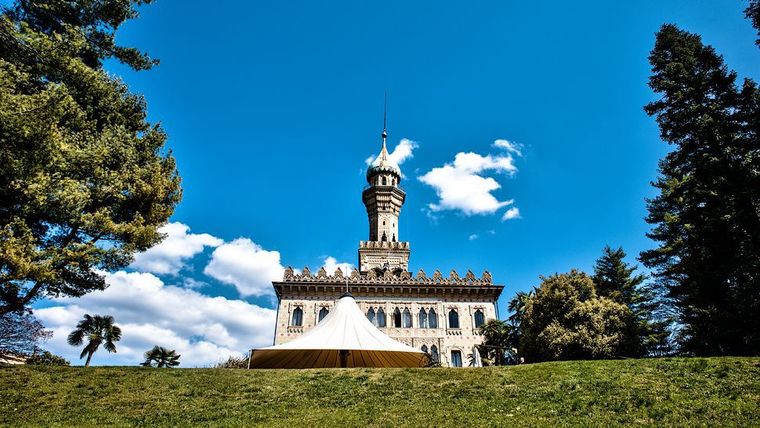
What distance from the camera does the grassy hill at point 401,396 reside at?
8.51 m

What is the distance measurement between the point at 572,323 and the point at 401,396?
16.0 m

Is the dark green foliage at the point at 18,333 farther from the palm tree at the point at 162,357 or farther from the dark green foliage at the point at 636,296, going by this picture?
the dark green foliage at the point at 636,296

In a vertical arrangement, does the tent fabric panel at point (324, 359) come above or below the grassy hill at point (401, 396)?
above

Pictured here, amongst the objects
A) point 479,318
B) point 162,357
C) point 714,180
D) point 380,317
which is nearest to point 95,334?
point 162,357

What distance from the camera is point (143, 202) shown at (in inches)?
619

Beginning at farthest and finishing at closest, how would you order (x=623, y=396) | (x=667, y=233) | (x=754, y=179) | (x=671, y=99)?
(x=667, y=233)
(x=671, y=99)
(x=754, y=179)
(x=623, y=396)

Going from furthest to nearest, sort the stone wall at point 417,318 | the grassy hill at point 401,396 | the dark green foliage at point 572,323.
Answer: the stone wall at point 417,318 → the dark green foliage at point 572,323 → the grassy hill at point 401,396

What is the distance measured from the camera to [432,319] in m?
32.7

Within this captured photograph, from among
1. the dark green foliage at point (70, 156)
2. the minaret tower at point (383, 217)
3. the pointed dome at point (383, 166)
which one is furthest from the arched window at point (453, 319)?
the dark green foliage at point (70, 156)

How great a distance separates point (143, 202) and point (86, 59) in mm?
6430

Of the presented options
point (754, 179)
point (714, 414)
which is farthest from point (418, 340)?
point (714, 414)

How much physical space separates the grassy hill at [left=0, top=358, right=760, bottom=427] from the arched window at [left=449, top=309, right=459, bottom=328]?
19.0m

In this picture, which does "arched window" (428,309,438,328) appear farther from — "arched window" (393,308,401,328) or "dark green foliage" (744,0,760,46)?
"dark green foliage" (744,0,760,46)

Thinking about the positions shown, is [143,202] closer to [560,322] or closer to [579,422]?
[579,422]
